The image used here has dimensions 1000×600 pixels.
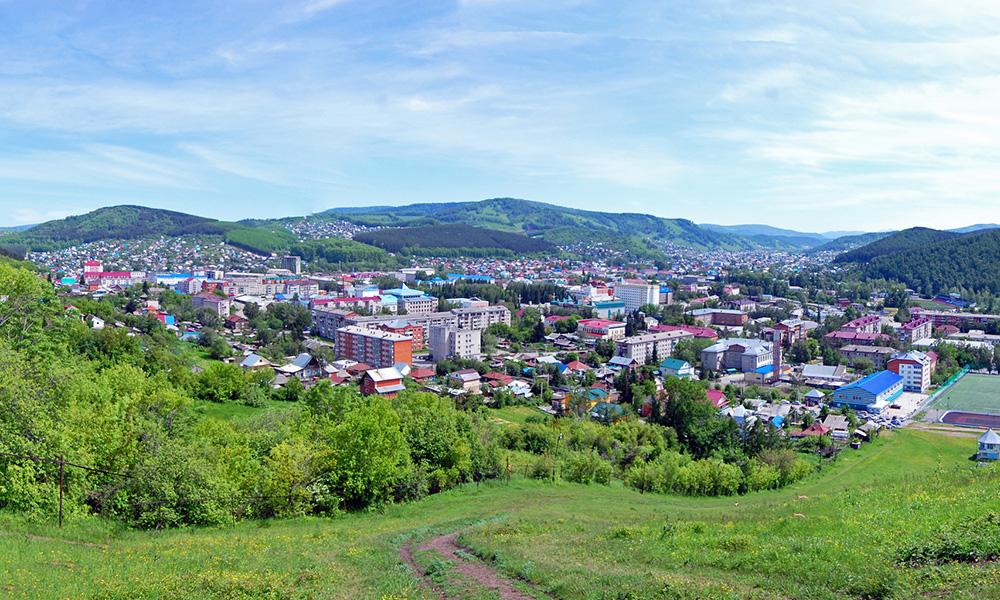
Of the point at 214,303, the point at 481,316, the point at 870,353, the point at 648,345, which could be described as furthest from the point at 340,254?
the point at 870,353

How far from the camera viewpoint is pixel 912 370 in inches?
1631

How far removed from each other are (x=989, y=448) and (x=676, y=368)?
17969mm

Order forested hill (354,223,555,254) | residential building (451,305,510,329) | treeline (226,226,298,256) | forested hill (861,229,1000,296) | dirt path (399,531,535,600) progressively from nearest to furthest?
1. dirt path (399,531,535,600)
2. residential building (451,305,510,329)
3. forested hill (861,229,1000,296)
4. treeline (226,226,298,256)
5. forested hill (354,223,555,254)

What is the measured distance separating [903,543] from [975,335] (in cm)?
6558

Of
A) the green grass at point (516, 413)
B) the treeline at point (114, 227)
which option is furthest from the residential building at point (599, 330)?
the treeline at point (114, 227)

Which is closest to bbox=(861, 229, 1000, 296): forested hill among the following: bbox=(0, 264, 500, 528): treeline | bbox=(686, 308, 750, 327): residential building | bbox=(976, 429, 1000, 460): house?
bbox=(686, 308, 750, 327): residential building

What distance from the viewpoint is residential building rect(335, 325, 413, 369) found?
41938 mm

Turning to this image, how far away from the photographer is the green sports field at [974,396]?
3590 cm

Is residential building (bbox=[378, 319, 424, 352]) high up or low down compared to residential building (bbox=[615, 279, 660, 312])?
down

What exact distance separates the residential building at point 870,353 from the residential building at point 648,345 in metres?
11.7

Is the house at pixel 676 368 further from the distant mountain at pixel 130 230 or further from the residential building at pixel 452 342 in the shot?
the distant mountain at pixel 130 230

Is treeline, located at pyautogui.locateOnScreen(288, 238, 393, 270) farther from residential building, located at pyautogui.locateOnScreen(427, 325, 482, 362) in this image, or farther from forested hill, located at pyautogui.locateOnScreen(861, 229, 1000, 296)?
forested hill, located at pyautogui.locateOnScreen(861, 229, 1000, 296)

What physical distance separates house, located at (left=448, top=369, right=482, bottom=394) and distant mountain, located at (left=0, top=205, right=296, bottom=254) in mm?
98311

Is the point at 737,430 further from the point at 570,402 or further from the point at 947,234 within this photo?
the point at 947,234
